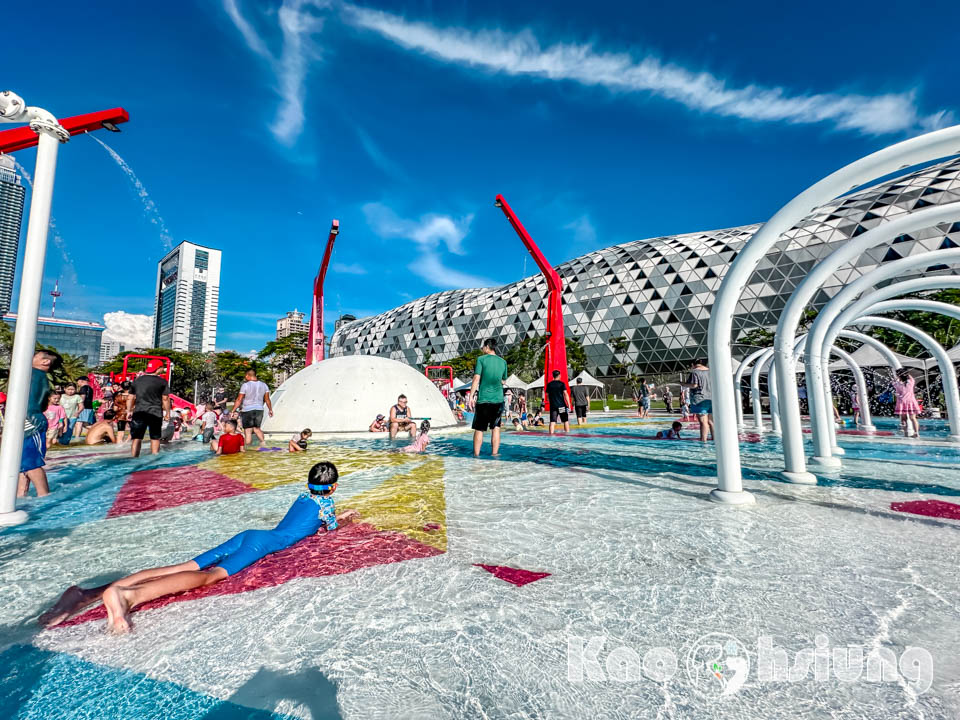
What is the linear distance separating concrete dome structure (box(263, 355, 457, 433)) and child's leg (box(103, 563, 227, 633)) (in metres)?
9.71

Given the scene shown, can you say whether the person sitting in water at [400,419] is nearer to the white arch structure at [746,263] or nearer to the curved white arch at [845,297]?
the white arch structure at [746,263]

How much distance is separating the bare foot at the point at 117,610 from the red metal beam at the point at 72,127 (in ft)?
15.2

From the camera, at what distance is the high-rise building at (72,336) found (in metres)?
131

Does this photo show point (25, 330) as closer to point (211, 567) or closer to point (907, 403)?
point (211, 567)

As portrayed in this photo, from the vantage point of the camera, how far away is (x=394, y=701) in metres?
1.40

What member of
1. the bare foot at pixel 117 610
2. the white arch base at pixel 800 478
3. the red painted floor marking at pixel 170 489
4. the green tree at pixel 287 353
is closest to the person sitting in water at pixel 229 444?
the red painted floor marking at pixel 170 489

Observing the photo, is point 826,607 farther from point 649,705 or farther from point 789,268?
point 789,268

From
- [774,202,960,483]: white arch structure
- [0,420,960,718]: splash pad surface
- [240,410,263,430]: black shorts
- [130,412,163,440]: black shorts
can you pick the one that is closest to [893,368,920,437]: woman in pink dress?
[0,420,960,718]: splash pad surface

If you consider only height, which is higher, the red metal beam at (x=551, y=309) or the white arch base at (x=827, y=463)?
the red metal beam at (x=551, y=309)

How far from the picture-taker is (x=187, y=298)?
152625mm

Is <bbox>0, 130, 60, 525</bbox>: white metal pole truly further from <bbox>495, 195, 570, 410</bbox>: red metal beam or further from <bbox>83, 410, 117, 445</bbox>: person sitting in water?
<bbox>495, 195, 570, 410</bbox>: red metal beam

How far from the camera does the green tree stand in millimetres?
42125

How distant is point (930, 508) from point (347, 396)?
11.7m

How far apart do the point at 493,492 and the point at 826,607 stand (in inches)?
115
